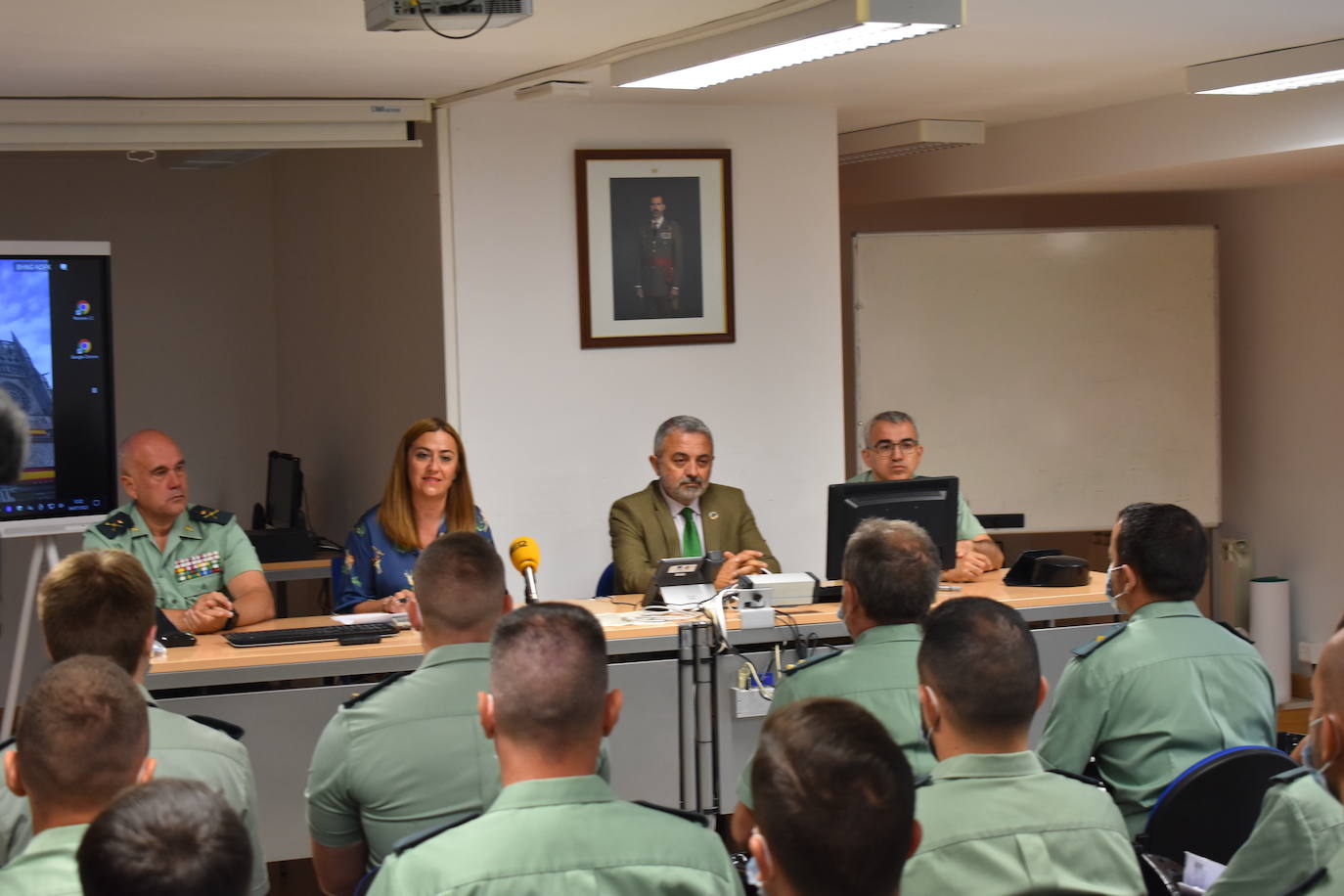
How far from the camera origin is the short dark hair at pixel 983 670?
2.36m

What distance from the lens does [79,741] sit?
2.00 metres

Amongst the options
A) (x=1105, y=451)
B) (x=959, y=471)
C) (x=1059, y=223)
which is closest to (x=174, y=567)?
(x=959, y=471)

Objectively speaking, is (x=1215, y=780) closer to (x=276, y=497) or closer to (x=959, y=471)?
(x=959, y=471)

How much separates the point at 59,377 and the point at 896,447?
327 centimetres

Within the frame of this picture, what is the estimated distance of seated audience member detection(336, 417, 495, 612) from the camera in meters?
4.89

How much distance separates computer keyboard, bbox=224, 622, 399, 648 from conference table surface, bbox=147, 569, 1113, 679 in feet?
0.07

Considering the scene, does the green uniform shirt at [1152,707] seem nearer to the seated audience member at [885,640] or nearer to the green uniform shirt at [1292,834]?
the seated audience member at [885,640]

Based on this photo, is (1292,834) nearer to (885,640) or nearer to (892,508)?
(885,640)

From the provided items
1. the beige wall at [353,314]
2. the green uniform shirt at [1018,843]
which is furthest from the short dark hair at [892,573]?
the beige wall at [353,314]

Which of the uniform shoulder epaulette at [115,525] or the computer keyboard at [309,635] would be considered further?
the uniform shoulder epaulette at [115,525]

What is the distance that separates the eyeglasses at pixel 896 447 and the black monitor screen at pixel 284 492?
279 cm

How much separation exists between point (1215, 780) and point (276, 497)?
5.39 metres

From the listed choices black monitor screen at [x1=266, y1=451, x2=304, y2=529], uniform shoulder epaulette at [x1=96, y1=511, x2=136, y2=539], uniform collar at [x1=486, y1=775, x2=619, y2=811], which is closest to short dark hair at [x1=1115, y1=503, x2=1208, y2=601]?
uniform collar at [x1=486, y1=775, x2=619, y2=811]

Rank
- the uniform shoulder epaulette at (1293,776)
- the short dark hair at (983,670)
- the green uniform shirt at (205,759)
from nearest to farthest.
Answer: the uniform shoulder epaulette at (1293,776), the short dark hair at (983,670), the green uniform shirt at (205,759)
